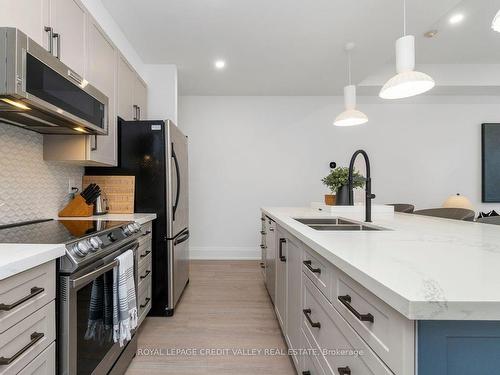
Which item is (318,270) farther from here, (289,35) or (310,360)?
(289,35)

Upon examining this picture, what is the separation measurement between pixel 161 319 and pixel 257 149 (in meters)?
2.89

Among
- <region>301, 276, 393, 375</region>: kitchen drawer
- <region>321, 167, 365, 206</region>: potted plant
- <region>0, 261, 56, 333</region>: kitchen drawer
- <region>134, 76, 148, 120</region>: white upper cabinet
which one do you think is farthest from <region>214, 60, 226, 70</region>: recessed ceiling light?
<region>0, 261, 56, 333</region>: kitchen drawer

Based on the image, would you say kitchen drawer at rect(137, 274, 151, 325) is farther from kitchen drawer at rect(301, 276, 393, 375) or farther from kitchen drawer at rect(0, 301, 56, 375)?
kitchen drawer at rect(301, 276, 393, 375)

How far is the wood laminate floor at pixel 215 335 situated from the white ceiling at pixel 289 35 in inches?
101

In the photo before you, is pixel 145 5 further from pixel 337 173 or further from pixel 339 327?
pixel 339 327

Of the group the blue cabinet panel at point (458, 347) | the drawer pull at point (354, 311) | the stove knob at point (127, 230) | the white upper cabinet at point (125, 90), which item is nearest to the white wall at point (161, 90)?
the white upper cabinet at point (125, 90)

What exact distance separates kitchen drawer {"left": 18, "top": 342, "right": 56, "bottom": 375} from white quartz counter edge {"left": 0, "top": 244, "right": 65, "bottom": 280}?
313mm

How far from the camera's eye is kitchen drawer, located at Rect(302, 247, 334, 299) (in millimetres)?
1003

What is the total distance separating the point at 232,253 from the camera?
435cm

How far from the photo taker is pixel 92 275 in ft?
3.80

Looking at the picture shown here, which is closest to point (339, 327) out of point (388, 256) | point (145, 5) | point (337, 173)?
point (388, 256)

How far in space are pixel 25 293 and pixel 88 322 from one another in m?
0.44

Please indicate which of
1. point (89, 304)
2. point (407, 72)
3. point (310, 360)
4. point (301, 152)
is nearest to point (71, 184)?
point (89, 304)

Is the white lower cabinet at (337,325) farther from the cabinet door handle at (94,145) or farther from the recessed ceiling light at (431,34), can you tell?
the recessed ceiling light at (431,34)
